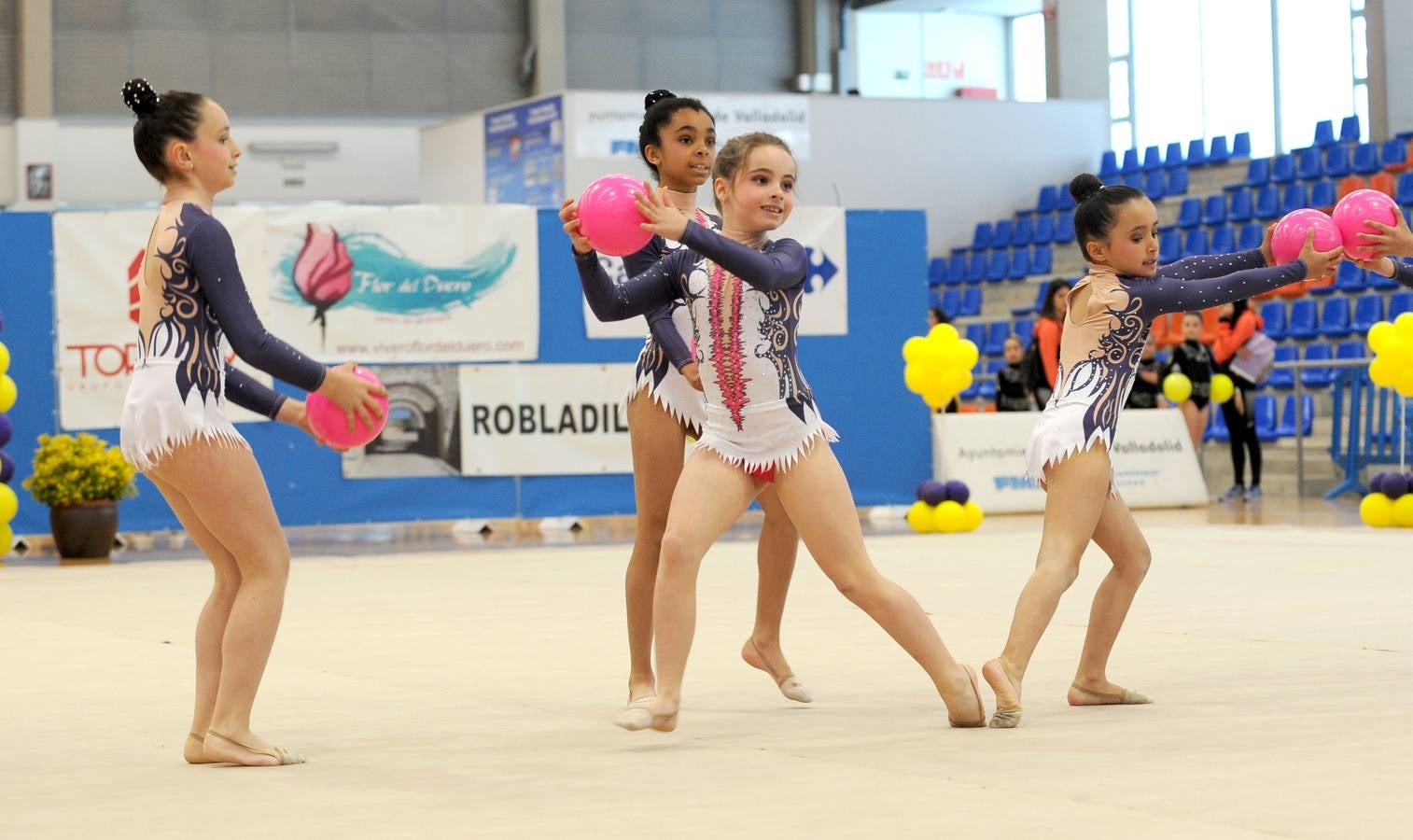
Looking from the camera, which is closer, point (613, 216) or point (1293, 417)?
point (613, 216)

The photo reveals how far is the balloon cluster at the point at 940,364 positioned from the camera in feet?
38.8

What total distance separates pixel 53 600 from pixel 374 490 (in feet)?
13.0

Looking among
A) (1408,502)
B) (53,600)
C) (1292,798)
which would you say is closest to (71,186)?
(53,600)

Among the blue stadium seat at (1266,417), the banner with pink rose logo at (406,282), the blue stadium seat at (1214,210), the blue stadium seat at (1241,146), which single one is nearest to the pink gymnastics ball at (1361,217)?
the banner with pink rose logo at (406,282)

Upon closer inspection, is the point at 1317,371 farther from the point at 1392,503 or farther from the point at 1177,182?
the point at 1392,503

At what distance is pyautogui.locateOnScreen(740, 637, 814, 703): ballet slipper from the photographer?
→ 4820 mm

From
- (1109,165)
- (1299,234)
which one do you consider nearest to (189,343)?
(1299,234)

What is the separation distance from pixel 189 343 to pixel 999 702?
213cm

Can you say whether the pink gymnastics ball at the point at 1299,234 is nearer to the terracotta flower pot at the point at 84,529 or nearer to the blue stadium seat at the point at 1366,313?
the terracotta flower pot at the point at 84,529

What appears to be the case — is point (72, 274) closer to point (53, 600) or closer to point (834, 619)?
point (53, 600)

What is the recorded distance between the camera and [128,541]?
12891mm

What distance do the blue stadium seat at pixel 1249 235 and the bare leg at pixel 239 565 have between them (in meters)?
17.2

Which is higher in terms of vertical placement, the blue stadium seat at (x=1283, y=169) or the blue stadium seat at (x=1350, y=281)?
the blue stadium seat at (x=1283, y=169)

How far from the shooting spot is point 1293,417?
17484mm
